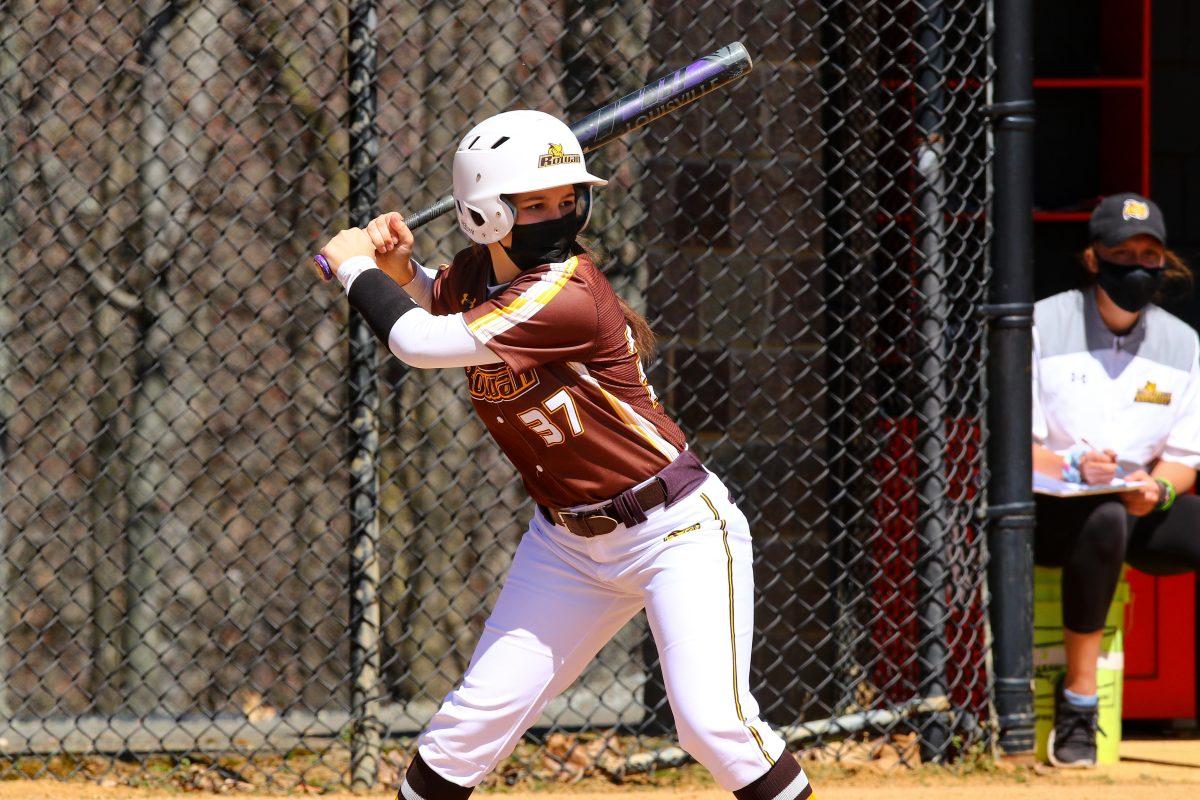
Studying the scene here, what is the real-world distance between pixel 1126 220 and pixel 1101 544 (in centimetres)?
108

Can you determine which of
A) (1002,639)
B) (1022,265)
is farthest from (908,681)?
(1022,265)

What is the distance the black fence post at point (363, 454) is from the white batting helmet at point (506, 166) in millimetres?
1433

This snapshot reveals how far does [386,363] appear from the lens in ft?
16.6

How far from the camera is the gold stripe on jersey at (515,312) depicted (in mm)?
3039

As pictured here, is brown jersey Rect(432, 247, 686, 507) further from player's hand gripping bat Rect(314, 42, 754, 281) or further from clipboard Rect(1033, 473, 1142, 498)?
clipboard Rect(1033, 473, 1142, 498)

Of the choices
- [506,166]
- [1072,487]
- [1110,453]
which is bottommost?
[1072,487]

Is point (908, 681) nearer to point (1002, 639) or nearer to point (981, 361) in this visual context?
point (1002, 639)

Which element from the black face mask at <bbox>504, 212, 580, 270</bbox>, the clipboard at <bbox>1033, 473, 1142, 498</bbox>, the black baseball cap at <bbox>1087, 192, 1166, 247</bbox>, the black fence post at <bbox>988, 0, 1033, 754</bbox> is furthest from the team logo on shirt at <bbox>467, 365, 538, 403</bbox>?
the black baseball cap at <bbox>1087, 192, 1166, 247</bbox>

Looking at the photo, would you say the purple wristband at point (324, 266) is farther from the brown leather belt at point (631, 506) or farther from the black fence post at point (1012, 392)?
the black fence post at point (1012, 392)

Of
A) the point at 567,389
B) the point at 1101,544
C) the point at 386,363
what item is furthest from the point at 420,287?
the point at 1101,544

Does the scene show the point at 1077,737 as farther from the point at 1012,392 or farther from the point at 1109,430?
the point at 1012,392

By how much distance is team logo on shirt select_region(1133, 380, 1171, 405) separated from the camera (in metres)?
4.87

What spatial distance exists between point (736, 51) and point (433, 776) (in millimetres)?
1956

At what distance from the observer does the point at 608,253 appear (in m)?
5.13
